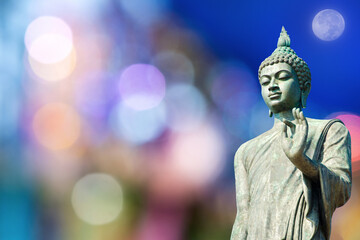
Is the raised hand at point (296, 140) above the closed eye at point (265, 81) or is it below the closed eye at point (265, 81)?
below

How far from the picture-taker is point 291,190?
817cm

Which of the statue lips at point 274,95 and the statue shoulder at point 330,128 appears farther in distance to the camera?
the statue lips at point 274,95

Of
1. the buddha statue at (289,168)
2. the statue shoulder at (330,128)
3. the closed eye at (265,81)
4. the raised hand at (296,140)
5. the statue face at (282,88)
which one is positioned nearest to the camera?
the raised hand at (296,140)

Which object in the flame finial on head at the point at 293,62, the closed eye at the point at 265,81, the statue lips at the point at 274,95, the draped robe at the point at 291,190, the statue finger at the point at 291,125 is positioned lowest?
the draped robe at the point at 291,190

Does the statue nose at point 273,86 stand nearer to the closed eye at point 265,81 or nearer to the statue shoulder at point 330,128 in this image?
the closed eye at point 265,81

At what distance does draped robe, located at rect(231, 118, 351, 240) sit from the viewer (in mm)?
7887

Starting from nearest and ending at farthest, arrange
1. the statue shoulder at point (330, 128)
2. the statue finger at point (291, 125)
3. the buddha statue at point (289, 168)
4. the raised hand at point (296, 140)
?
the raised hand at point (296, 140), the buddha statue at point (289, 168), the statue finger at point (291, 125), the statue shoulder at point (330, 128)

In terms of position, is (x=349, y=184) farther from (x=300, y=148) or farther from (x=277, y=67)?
(x=277, y=67)

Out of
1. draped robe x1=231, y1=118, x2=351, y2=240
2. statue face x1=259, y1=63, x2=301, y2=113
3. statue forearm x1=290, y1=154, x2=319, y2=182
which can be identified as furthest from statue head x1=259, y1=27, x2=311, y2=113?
statue forearm x1=290, y1=154, x2=319, y2=182

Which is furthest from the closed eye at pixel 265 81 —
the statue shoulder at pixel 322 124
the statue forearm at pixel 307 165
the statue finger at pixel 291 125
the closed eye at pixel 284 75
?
the statue forearm at pixel 307 165

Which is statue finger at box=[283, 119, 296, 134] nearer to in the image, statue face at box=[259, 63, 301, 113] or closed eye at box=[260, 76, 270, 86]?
statue face at box=[259, 63, 301, 113]

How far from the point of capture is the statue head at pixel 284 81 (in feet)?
29.0

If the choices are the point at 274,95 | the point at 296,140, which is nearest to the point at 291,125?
the point at 296,140

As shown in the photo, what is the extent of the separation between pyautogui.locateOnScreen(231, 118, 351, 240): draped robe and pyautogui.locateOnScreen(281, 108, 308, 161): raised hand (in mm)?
353
